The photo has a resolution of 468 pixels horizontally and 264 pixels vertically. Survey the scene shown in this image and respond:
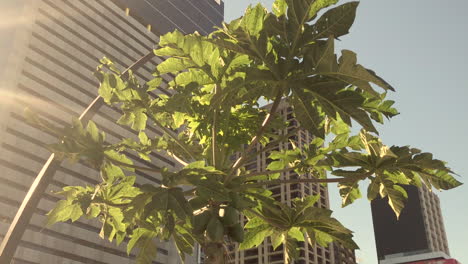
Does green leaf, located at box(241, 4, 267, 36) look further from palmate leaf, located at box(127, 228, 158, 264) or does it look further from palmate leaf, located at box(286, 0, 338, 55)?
palmate leaf, located at box(127, 228, 158, 264)

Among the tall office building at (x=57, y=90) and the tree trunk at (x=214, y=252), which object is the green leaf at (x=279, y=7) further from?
the tall office building at (x=57, y=90)

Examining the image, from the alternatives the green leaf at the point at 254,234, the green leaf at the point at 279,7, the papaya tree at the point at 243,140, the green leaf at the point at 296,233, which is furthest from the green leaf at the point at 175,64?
the green leaf at the point at 296,233

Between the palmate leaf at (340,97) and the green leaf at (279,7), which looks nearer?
the palmate leaf at (340,97)

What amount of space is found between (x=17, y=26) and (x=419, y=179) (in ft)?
284

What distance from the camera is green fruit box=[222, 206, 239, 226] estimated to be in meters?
5.22

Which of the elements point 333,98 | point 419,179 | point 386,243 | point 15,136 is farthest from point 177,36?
point 386,243

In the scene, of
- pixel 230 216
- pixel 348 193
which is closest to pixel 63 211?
pixel 230 216

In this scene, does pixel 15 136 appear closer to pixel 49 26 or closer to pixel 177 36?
pixel 49 26

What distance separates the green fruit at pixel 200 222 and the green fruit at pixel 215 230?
0.20 feet

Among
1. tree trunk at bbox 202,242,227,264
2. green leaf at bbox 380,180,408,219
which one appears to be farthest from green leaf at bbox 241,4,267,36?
green leaf at bbox 380,180,408,219

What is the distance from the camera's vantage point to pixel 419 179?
245 inches

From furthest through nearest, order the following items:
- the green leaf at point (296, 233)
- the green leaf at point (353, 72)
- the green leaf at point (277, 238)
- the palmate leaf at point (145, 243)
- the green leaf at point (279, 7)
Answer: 1. the green leaf at point (277, 238)
2. the green leaf at point (296, 233)
3. the palmate leaf at point (145, 243)
4. the green leaf at point (279, 7)
5. the green leaf at point (353, 72)

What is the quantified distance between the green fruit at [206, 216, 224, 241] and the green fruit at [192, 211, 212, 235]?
→ 60mm

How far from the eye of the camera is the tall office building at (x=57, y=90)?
72.2 meters
